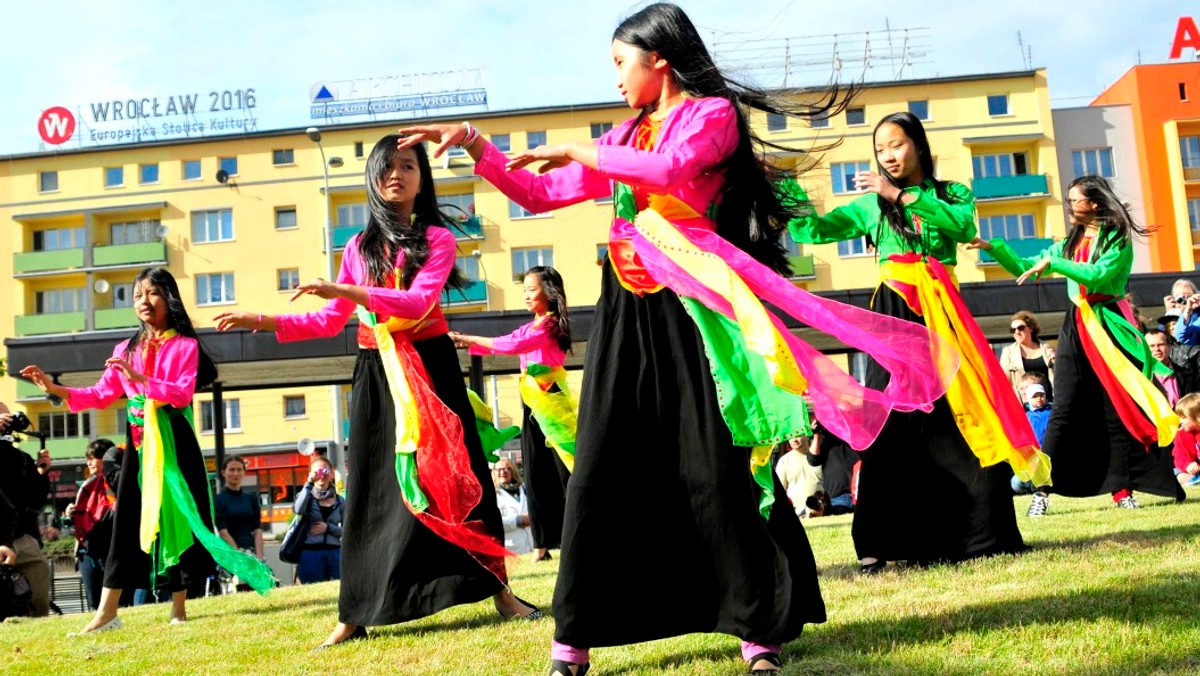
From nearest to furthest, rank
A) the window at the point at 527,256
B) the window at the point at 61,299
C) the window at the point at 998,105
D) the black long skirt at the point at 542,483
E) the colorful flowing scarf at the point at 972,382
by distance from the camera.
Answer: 1. the colorful flowing scarf at the point at 972,382
2. the black long skirt at the point at 542,483
3. the window at the point at 527,256
4. the window at the point at 998,105
5. the window at the point at 61,299

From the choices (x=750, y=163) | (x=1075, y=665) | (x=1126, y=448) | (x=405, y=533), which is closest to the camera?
(x=1075, y=665)

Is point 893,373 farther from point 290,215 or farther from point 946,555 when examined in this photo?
point 290,215

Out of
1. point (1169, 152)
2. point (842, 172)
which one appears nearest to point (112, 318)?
point (842, 172)

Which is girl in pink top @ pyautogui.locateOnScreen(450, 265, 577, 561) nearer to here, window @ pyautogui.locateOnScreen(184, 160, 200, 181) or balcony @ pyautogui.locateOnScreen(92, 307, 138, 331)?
balcony @ pyautogui.locateOnScreen(92, 307, 138, 331)

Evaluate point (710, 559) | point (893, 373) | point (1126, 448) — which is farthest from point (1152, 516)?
point (710, 559)

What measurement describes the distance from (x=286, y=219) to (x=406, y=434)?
157 feet

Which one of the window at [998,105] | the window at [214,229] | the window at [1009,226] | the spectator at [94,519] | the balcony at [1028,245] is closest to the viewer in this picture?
the spectator at [94,519]

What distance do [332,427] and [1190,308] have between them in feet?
138

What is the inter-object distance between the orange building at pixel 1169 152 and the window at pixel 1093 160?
1.28 m

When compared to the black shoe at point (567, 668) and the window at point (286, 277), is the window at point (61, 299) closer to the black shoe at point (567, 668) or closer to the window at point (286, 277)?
the window at point (286, 277)

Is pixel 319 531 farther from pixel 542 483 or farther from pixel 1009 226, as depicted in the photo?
pixel 1009 226

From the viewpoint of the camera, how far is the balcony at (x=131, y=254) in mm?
51219

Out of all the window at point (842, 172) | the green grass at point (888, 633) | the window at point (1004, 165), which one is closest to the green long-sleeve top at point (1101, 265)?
the green grass at point (888, 633)

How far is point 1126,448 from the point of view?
8.21m
